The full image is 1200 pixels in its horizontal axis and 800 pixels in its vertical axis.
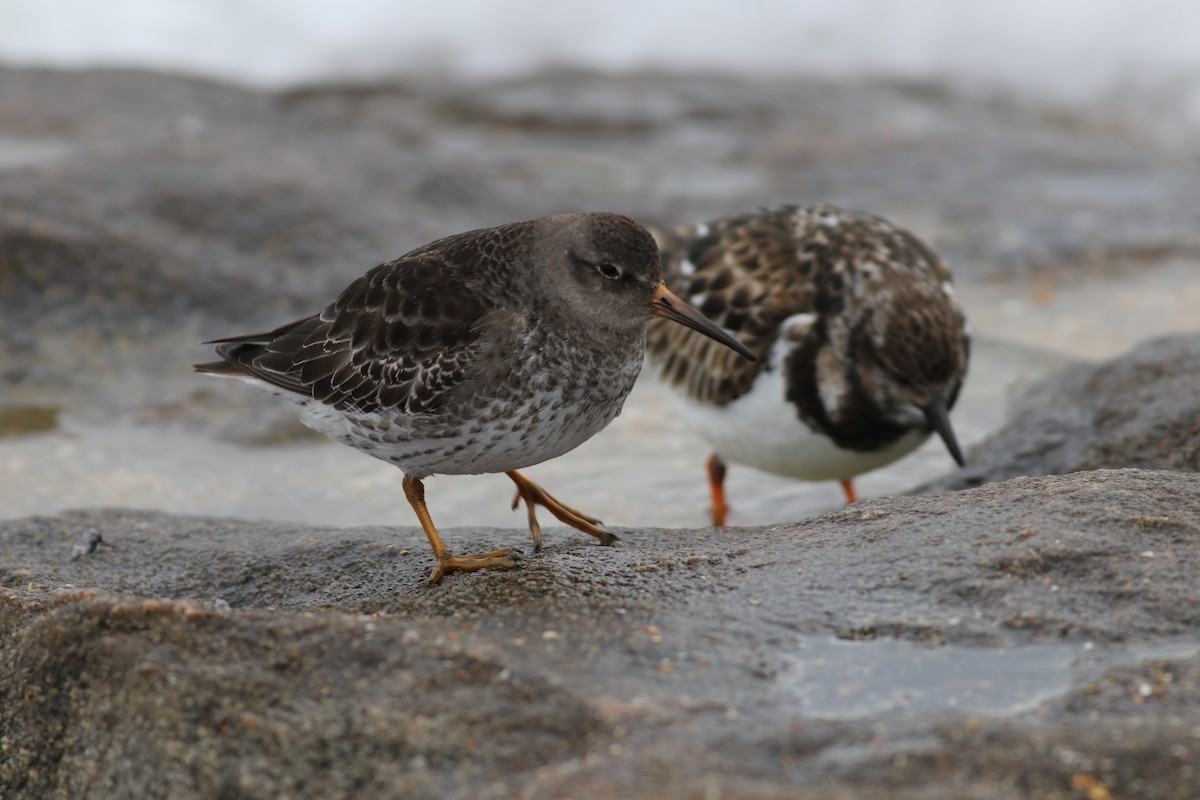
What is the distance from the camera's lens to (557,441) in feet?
13.5

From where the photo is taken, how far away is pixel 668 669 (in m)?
3.00

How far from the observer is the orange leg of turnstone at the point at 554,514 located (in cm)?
436

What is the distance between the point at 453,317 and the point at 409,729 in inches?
68.3

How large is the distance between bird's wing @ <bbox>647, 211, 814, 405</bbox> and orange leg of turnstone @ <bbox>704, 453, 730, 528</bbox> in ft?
1.52

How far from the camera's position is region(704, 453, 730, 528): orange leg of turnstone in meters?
6.48

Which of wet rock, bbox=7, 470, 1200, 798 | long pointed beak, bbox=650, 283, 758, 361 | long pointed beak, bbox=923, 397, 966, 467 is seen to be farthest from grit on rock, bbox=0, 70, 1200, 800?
long pointed beak, bbox=650, 283, 758, 361

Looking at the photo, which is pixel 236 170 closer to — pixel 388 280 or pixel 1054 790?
pixel 388 280

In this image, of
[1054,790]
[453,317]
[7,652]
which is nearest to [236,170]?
[453,317]

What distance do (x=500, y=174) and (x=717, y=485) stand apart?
512 centimetres

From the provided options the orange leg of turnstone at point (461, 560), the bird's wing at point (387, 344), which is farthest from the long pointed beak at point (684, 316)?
the orange leg of turnstone at point (461, 560)

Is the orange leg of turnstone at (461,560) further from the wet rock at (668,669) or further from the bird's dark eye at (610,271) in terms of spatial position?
the bird's dark eye at (610,271)

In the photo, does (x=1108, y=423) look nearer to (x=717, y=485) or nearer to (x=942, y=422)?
(x=942, y=422)

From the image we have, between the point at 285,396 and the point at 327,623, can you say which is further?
the point at 285,396

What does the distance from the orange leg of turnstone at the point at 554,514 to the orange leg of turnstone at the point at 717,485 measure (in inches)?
76.7
